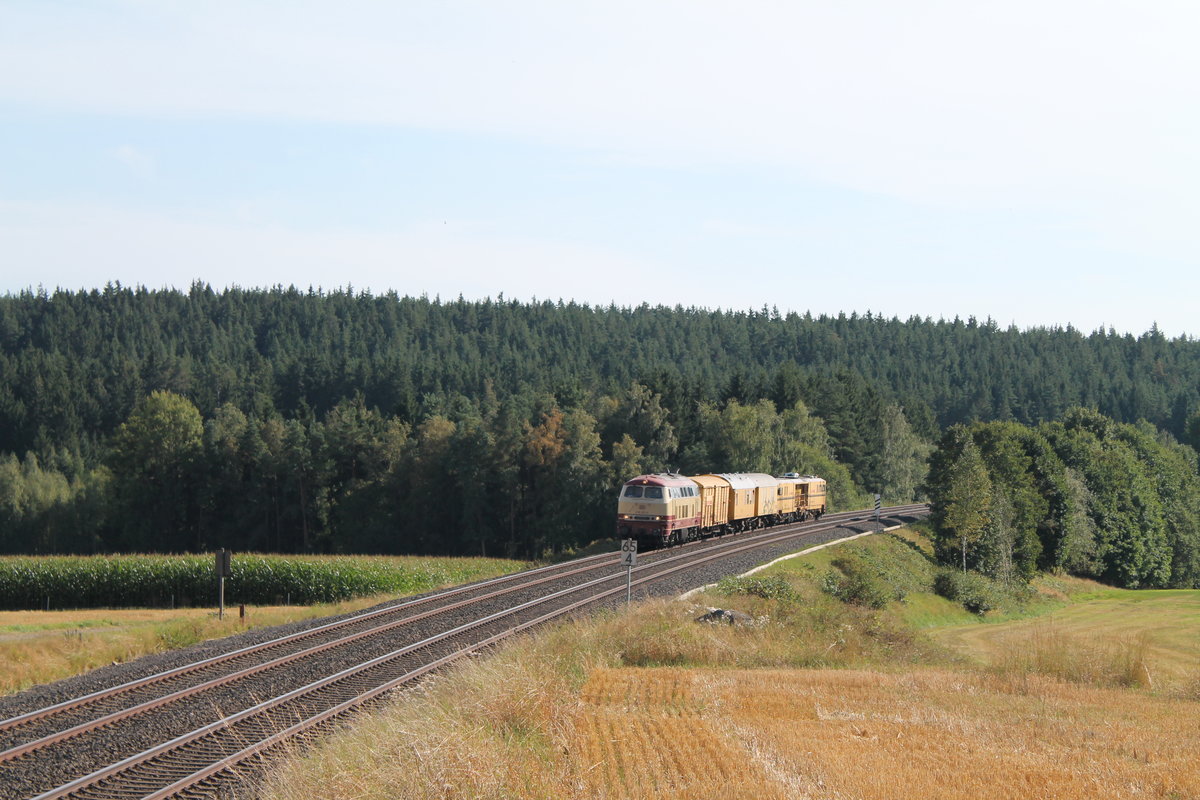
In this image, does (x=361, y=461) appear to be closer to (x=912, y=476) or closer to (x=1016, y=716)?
(x=912, y=476)

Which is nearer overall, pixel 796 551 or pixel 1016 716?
pixel 1016 716

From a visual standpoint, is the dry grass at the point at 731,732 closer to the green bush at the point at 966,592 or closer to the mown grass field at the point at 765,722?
the mown grass field at the point at 765,722

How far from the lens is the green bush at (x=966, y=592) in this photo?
51.0 m

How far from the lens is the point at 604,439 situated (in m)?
102

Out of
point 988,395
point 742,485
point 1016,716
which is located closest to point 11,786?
point 1016,716

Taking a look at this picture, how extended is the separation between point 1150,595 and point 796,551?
34.5 m

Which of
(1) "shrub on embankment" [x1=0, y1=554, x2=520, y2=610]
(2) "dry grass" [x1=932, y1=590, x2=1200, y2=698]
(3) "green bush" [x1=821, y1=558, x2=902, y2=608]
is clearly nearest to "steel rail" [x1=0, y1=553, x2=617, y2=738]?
(3) "green bush" [x1=821, y1=558, x2=902, y2=608]

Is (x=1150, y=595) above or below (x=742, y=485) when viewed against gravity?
below

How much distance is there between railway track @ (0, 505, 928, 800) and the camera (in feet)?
43.0

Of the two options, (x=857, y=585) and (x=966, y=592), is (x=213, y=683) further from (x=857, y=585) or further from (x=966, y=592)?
(x=966, y=592)

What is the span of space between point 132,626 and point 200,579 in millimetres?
14463

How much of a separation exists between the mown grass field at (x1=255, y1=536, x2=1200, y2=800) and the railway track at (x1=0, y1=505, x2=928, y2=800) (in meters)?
1.79

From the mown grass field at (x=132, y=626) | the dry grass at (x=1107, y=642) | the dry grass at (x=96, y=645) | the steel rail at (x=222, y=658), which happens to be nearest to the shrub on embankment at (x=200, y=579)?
the mown grass field at (x=132, y=626)

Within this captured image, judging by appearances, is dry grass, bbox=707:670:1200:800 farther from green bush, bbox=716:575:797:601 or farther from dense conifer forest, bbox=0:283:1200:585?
dense conifer forest, bbox=0:283:1200:585
